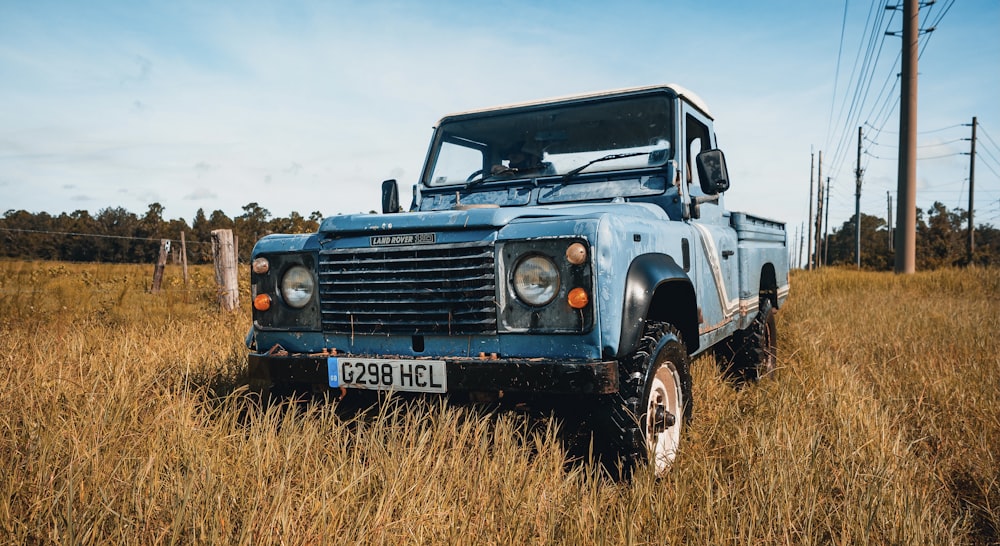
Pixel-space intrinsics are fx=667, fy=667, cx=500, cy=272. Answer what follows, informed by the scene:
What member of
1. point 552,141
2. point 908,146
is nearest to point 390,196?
point 552,141

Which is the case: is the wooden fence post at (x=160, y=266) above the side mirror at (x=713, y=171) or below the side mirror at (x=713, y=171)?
below

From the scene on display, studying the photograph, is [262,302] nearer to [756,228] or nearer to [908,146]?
[756,228]

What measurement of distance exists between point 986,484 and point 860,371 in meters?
2.61

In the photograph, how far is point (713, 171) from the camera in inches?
147

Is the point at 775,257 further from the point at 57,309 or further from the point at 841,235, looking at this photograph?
the point at 841,235

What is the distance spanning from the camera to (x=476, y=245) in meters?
2.69

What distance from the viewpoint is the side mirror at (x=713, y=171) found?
3713mm

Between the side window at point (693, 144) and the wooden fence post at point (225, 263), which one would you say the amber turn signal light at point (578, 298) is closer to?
the side window at point (693, 144)

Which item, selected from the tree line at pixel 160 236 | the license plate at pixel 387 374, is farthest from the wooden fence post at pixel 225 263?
the license plate at pixel 387 374

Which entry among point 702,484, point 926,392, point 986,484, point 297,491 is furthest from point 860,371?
point 297,491

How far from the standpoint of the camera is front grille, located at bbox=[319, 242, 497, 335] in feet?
8.85

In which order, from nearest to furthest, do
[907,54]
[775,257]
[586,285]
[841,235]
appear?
[586,285] → [775,257] → [907,54] → [841,235]

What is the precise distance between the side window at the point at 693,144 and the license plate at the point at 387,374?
6.94ft

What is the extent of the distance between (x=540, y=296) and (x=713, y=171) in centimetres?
164
